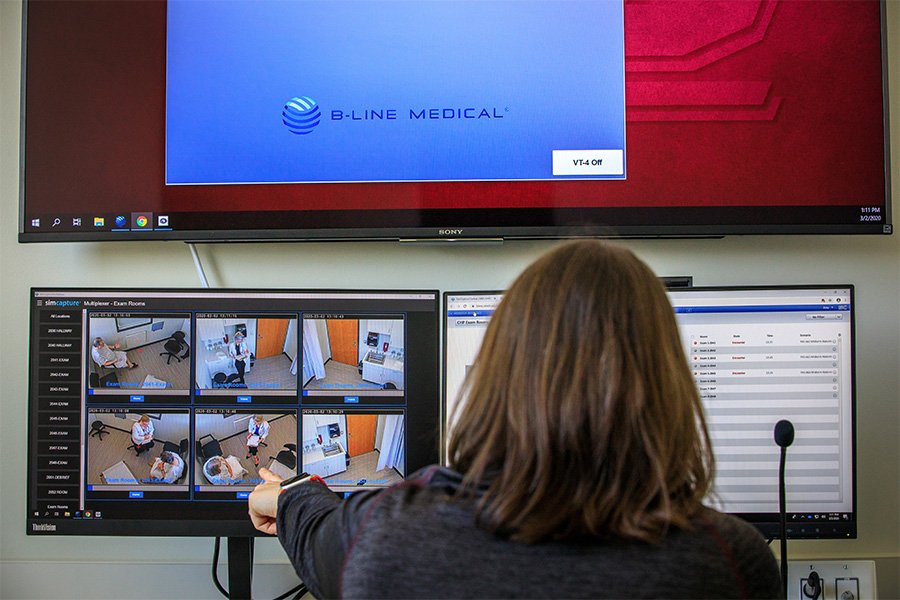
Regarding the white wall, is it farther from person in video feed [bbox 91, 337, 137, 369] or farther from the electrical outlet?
person in video feed [bbox 91, 337, 137, 369]

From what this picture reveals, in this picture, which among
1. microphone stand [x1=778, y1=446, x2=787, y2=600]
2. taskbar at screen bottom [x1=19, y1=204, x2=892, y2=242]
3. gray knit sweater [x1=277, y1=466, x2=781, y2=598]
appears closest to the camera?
gray knit sweater [x1=277, y1=466, x2=781, y2=598]

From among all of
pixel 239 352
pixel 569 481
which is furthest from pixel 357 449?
pixel 569 481

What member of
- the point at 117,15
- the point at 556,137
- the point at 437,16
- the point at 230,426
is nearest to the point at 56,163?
the point at 117,15

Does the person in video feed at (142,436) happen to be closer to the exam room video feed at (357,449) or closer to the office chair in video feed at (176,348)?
the office chair in video feed at (176,348)

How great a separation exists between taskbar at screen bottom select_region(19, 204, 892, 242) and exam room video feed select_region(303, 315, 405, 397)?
0.63 feet

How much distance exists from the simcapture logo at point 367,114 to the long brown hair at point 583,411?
0.65m

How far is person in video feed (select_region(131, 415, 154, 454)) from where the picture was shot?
1.22 meters

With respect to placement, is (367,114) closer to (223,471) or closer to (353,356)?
(353,356)

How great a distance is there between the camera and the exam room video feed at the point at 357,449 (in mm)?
1216

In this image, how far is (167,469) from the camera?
1212 millimetres

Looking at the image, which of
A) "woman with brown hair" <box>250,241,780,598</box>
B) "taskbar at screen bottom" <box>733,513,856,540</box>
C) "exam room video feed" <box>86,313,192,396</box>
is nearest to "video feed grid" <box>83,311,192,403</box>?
"exam room video feed" <box>86,313,192,396</box>

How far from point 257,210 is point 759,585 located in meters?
1.02

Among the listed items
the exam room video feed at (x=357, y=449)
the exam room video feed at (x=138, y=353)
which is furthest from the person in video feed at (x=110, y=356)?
the exam room video feed at (x=357, y=449)

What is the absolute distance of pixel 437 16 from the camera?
1333 millimetres
